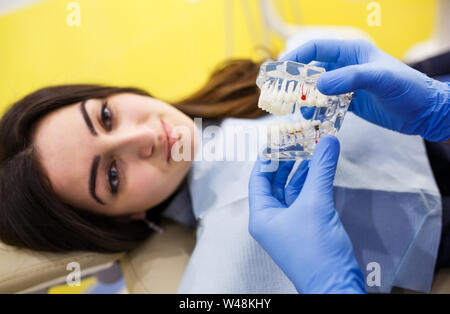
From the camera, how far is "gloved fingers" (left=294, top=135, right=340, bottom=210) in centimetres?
62

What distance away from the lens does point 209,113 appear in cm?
112

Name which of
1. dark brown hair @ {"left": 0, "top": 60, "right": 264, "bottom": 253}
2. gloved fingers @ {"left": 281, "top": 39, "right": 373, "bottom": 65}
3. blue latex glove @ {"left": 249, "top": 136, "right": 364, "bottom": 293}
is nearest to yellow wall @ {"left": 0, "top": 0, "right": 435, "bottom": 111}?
dark brown hair @ {"left": 0, "top": 60, "right": 264, "bottom": 253}

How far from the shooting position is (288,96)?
65 centimetres

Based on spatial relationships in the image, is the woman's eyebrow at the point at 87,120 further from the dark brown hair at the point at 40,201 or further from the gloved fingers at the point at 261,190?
the gloved fingers at the point at 261,190

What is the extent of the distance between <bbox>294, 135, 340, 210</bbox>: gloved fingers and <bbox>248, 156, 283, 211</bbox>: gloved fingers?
8 cm

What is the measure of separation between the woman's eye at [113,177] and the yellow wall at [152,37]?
0.44 meters

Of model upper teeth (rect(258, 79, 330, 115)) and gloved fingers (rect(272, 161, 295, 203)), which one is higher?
model upper teeth (rect(258, 79, 330, 115))

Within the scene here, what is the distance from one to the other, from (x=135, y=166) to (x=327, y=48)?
0.56 m

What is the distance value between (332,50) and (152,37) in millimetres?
1011

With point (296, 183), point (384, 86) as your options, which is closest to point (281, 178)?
point (296, 183)

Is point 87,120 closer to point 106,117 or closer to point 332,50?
point 106,117

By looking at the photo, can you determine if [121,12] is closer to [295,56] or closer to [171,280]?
[295,56]

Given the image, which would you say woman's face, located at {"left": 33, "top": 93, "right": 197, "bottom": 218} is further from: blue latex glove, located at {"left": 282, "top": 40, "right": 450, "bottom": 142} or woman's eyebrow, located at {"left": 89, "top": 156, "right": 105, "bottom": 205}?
blue latex glove, located at {"left": 282, "top": 40, "right": 450, "bottom": 142}
